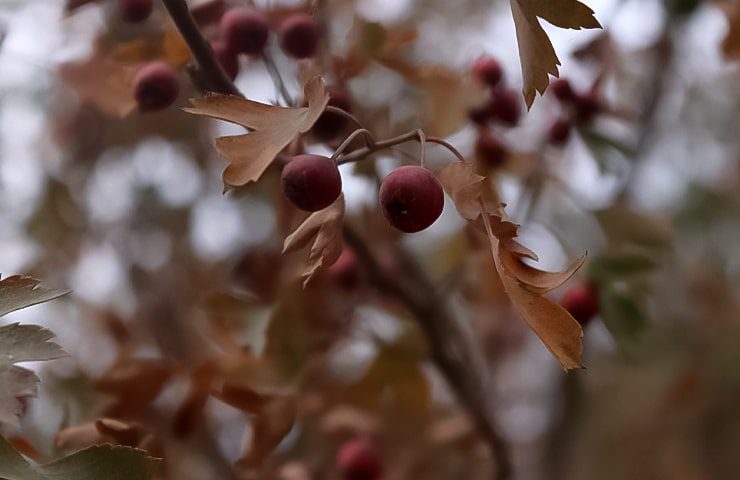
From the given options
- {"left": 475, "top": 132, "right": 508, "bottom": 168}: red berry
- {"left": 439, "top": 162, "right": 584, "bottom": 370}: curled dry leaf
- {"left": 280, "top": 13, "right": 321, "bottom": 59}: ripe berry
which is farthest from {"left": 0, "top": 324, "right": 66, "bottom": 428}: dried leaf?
{"left": 475, "top": 132, "right": 508, "bottom": 168}: red berry

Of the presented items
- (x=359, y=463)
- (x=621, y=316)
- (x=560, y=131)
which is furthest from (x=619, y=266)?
(x=359, y=463)

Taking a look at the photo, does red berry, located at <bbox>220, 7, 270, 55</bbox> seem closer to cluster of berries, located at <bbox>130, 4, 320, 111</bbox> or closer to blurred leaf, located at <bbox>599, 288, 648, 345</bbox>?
cluster of berries, located at <bbox>130, 4, 320, 111</bbox>

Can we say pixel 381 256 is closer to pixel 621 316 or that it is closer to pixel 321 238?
pixel 621 316

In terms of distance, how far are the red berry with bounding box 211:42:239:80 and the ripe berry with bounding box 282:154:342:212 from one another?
0.24 metres

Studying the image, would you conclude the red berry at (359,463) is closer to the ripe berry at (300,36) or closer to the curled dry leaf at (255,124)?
the ripe berry at (300,36)

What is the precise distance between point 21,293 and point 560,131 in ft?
2.15

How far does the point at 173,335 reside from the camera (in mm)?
1578

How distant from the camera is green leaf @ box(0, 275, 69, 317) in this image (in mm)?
559

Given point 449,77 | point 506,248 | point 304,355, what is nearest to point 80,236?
point 304,355

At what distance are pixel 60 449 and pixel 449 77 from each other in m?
0.49

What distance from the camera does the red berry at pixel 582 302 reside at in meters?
0.94

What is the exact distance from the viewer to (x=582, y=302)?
36.9 inches

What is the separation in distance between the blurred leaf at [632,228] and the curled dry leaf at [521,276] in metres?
0.53

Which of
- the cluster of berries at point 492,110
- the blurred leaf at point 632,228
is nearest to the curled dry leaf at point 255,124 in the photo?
the cluster of berries at point 492,110
